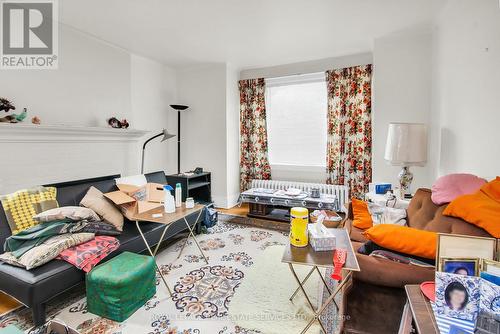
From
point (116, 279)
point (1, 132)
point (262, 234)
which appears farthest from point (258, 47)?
point (116, 279)

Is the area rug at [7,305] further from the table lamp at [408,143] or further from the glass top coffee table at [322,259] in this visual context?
the table lamp at [408,143]

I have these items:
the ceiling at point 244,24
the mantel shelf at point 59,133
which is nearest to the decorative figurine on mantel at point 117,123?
the mantel shelf at point 59,133

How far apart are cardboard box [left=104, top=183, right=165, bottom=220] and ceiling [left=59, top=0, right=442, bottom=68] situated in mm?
1987

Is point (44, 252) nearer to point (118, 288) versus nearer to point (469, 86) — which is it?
point (118, 288)

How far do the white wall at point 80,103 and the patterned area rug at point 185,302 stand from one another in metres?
1.60

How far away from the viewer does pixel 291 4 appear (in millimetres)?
2689

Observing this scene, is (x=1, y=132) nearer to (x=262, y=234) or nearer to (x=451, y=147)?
(x=262, y=234)

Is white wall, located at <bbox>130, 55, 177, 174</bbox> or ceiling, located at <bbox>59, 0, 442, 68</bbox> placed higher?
ceiling, located at <bbox>59, 0, 442, 68</bbox>

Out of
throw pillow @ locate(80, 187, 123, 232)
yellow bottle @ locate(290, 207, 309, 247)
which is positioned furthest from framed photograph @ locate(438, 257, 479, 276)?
throw pillow @ locate(80, 187, 123, 232)

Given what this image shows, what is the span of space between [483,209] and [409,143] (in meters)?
1.56

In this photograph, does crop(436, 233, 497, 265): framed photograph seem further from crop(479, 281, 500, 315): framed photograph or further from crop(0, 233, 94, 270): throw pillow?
crop(0, 233, 94, 270): throw pillow

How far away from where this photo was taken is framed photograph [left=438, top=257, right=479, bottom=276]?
3.14 ft

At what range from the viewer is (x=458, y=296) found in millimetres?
905

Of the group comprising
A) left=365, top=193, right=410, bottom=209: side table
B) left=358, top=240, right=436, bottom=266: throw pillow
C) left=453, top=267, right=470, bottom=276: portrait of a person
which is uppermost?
left=453, top=267, right=470, bottom=276: portrait of a person
